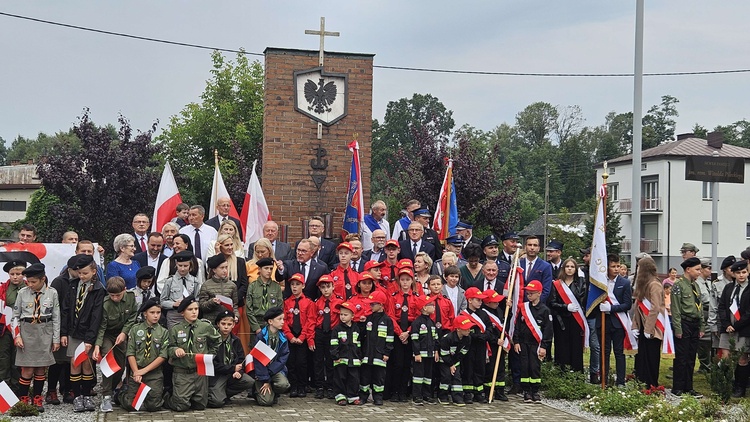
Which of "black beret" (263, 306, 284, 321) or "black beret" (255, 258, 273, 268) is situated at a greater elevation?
"black beret" (255, 258, 273, 268)

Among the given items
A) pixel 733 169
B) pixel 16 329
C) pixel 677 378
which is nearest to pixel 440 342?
pixel 677 378

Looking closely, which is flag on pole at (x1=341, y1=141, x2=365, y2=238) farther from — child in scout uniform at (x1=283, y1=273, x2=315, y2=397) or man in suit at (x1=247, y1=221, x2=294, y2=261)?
child in scout uniform at (x1=283, y1=273, x2=315, y2=397)

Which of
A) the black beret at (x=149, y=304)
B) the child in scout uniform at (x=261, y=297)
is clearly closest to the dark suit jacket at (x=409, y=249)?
the child in scout uniform at (x=261, y=297)

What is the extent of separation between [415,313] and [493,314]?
3.49 feet

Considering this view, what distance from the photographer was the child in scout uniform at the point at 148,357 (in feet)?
31.3

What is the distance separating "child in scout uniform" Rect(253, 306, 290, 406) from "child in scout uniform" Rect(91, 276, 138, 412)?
1.56 metres

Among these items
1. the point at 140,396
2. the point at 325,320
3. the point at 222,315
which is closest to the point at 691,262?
the point at 325,320

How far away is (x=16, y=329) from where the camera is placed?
953 centimetres

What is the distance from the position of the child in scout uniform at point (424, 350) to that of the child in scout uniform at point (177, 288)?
9.13 feet

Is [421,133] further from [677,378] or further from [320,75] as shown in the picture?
[677,378]

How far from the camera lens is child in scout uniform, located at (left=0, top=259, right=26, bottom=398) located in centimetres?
977

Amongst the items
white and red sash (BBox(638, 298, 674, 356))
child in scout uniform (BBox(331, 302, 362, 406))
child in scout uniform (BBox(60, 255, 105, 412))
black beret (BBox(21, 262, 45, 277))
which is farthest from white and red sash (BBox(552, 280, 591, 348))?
black beret (BBox(21, 262, 45, 277))

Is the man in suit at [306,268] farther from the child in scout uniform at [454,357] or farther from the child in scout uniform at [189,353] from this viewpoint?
the child in scout uniform at [454,357]

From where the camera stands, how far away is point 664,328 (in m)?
11.5
